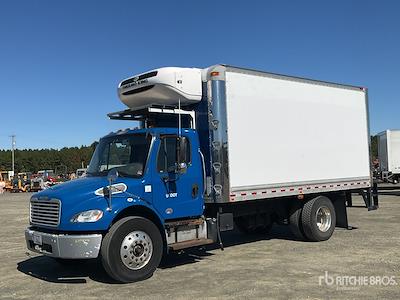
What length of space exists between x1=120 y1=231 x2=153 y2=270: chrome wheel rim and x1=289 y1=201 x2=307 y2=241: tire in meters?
4.46

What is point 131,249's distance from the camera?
7.57 m

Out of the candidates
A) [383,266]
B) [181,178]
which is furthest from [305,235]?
[181,178]

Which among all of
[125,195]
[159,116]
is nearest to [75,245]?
[125,195]

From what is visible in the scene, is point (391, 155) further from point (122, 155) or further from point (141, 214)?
point (141, 214)

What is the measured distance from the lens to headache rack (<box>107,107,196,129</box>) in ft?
29.2

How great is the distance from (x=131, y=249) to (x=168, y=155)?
179 centimetres

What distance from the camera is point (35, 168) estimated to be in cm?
14600

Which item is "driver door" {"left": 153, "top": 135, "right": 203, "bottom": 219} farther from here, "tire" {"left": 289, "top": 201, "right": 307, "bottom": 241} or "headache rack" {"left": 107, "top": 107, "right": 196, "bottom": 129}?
"tire" {"left": 289, "top": 201, "right": 307, "bottom": 241}

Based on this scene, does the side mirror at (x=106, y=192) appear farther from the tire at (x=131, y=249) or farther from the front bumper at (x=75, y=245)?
the front bumper at (x=75, y=245)

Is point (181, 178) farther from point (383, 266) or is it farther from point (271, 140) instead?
point (383, 266)


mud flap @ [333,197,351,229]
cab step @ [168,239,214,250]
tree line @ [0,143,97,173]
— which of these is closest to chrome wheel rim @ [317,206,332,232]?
mud flap @ [333,197,351,229]

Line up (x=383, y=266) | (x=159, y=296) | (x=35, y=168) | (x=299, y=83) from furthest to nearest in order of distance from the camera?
(x=35, y=168), (x=299, y=83), (x=383, y=266), (x=159, y=296)

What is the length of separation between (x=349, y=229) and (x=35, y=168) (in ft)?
473

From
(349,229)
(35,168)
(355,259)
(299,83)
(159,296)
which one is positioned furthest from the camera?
(35,168)
